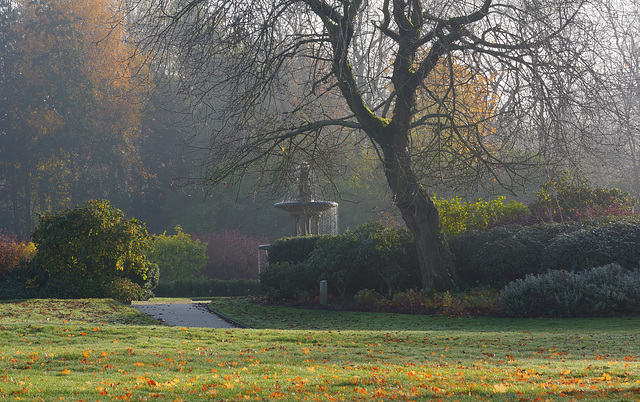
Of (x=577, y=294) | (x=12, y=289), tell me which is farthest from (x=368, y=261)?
(x=12, y=289)

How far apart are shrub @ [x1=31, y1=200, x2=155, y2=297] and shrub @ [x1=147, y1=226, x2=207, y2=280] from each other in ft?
36.5

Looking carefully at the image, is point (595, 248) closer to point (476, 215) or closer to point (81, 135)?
point (476, 215)

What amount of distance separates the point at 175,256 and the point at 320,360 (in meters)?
22.2

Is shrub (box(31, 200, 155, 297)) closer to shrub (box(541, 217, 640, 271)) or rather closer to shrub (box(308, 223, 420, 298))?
shrub (box(308, 223, 420, 298))

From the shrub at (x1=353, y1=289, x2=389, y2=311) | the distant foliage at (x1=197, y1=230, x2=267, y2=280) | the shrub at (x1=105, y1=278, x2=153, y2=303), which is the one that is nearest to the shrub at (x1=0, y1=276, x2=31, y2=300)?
the shrub at (x1=105, y1=278, x2=153, y2=303)

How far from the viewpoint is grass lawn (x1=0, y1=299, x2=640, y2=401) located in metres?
5.61

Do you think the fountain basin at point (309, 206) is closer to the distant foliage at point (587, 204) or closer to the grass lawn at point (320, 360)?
the distant foliage at point (587, 204)

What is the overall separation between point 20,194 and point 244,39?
36167 mm

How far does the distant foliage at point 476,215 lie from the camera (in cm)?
1928

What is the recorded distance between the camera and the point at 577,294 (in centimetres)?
1309

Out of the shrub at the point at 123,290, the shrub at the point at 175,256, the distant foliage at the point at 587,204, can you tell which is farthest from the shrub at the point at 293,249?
the shrub at the point at 175,256

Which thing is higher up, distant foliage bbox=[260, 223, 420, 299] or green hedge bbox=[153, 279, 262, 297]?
distant foliage bbox=[260, 223, 420, 299]

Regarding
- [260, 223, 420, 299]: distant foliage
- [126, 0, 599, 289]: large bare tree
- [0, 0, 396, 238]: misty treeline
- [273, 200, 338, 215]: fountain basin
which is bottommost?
[260, 223, 420, 299]: distant foliage

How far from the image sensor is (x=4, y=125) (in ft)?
136
